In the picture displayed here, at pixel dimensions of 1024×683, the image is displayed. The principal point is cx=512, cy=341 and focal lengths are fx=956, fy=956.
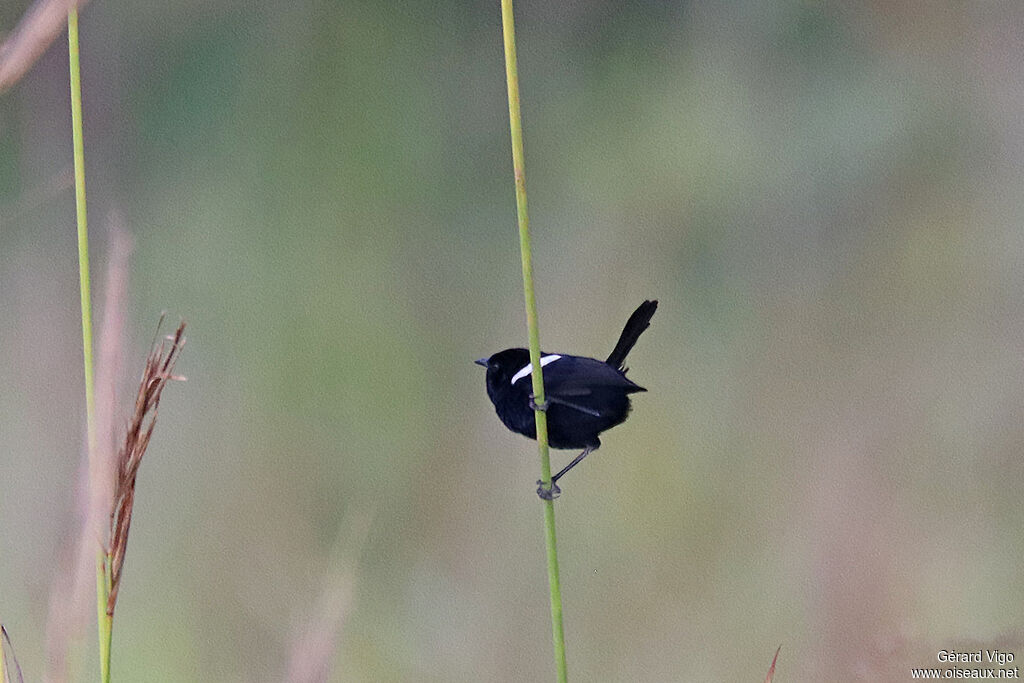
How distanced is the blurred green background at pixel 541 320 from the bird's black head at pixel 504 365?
50cm

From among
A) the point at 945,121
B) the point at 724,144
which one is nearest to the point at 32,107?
the point at 724,144

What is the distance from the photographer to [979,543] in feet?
6.75

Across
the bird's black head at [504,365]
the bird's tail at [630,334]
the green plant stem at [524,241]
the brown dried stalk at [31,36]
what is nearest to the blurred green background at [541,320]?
the bird's black head at [504,365]

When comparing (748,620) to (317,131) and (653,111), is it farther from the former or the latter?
(317,131)

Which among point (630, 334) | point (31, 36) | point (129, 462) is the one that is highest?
point (31, 36)

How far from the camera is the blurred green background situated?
212cm

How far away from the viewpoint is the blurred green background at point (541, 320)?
2121 millimetres

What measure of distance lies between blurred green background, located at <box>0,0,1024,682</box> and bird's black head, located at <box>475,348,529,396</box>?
1.63 ft

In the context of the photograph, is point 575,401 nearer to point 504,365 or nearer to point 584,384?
point 584,384

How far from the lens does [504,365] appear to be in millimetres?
1649

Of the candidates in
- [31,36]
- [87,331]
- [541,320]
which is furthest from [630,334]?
[31,36]

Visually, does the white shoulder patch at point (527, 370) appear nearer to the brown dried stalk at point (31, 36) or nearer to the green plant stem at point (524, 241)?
the green plant stem at point (524, 241)

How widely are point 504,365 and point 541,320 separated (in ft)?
2.62

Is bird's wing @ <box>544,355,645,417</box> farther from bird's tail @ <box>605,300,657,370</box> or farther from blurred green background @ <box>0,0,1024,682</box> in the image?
blurred green background @ <box>0,0,1024,682</box>
